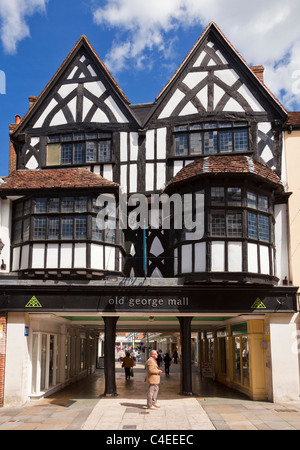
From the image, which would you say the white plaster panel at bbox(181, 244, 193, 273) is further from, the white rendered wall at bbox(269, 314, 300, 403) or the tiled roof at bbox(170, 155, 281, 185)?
the white rendered wall at bbox(269, 314, 300, 403)

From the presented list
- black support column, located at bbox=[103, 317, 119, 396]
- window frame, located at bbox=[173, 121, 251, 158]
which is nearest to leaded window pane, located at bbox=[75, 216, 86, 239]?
black support column, located at bbox=[103, 317, 119, 396]

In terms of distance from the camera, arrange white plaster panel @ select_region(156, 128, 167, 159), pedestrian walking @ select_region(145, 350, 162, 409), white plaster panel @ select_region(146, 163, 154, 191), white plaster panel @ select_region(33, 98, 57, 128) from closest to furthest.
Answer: pedestrian walking @ select_region(145, 350, 162, 409) < white plaster panel @ select_region(146, 163, 154, 191) < white plaster panel @ select_region(156, 128, 167, 159) < white plaster panel @ select_region(33, 98, 57, 128)

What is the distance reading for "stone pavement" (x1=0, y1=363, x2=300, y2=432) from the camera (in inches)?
441

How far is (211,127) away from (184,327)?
24.3ft

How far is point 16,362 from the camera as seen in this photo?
14.7m

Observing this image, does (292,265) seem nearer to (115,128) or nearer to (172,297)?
(172,297)

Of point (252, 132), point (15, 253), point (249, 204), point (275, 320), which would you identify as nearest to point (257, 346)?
point (275, 320)

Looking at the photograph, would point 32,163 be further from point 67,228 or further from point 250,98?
point 250,98

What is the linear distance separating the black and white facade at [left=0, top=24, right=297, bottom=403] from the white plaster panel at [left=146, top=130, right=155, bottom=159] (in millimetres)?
44

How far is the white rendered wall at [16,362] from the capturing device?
14.4 m

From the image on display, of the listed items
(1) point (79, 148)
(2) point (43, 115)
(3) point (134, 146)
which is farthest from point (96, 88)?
(3) point (134, 146)

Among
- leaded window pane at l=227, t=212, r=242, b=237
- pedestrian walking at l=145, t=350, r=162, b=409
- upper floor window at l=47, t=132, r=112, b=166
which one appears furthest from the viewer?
upper floor window at l=47, t=132, r=112, b=166

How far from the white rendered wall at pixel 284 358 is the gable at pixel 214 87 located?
765cm

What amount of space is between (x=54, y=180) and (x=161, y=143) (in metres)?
4.27
